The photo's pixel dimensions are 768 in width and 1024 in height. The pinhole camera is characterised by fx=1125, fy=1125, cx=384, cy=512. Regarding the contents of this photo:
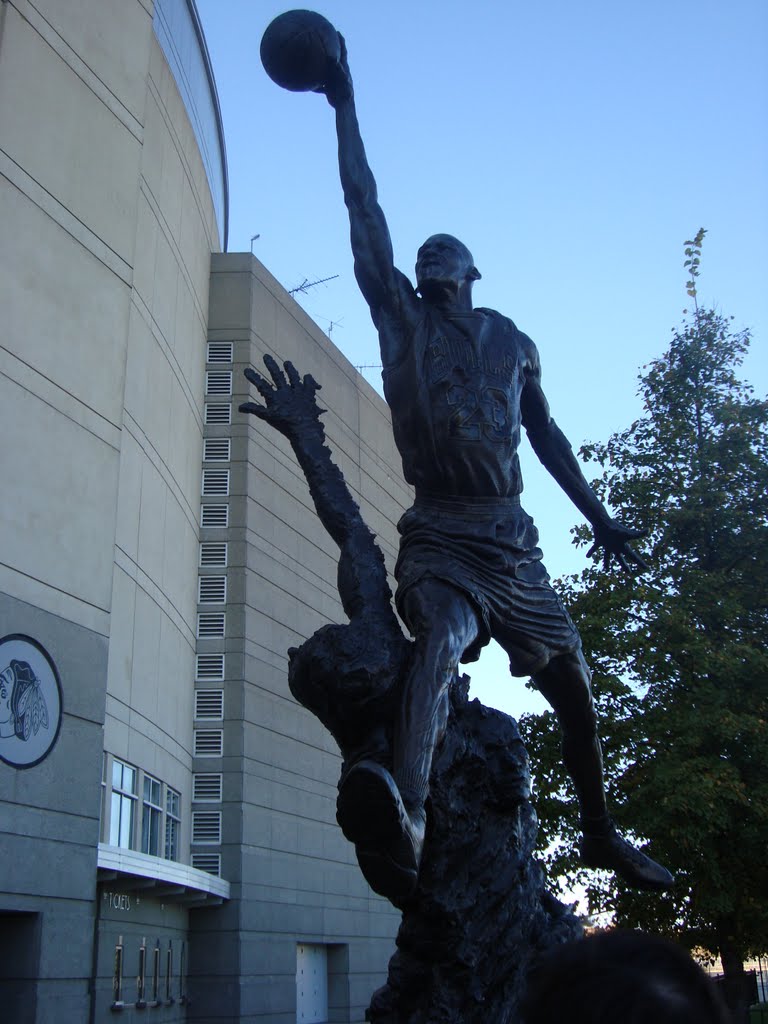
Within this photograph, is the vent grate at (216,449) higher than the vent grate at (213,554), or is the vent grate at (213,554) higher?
the vent grate at (216,449)

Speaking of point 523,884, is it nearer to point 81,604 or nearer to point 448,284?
point 448,284

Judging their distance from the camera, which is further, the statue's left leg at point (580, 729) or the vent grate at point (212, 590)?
the vent grate at point (212, 590)

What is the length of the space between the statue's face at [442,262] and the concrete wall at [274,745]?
74.9ft

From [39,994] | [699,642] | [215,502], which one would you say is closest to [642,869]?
[699,642]

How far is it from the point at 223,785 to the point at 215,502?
698cm

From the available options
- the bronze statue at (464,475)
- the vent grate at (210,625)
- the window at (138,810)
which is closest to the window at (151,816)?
the window at (138,810)

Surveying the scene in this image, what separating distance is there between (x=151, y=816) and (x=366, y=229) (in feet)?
62.1

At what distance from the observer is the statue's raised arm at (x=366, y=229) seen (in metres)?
4.61

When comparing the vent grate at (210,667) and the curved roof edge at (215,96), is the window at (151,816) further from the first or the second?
the curved roof edge at (215,96)

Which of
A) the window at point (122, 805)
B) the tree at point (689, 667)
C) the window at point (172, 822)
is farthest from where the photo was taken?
the window at point (172, 822)

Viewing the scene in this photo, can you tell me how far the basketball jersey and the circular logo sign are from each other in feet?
34.7

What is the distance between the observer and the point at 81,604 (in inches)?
609

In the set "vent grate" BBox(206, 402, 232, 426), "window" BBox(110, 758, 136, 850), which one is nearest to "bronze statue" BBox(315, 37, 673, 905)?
"window" BBox(110, 758, 136, 850)

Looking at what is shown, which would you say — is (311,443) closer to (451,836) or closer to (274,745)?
(451,836)
